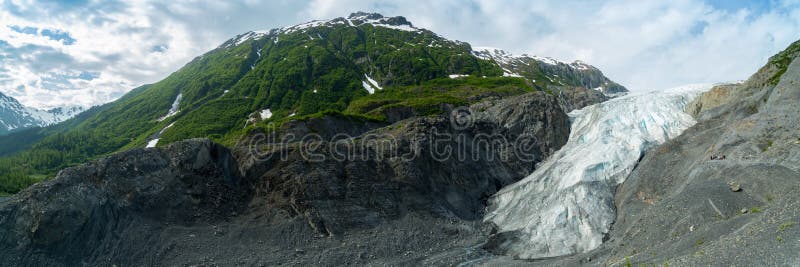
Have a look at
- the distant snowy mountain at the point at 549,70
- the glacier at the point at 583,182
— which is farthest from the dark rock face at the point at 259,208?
the distant snowy mountain at the point at 549,70

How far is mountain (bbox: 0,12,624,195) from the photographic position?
101312 millimetres

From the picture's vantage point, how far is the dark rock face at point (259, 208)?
29266mm

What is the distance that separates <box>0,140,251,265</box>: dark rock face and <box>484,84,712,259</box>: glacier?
23922 millimetres

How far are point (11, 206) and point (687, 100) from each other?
76.0 metres

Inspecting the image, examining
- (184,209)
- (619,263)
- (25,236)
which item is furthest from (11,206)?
(619,263)

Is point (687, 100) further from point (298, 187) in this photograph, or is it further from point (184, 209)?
point (184, 209)

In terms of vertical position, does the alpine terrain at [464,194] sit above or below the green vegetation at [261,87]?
below

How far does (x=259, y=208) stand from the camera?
118ft

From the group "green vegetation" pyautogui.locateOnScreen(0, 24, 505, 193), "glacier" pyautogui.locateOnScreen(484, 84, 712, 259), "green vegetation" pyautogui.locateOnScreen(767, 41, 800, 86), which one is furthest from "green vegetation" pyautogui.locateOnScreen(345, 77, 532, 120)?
"green vegetation" pyautogui.locateOnScreen(767, 41, 800, 86)

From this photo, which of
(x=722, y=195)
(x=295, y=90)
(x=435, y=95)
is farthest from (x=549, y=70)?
(x=722, y=195)

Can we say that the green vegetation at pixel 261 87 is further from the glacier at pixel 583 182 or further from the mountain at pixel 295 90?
the glacier at pixel 583 182

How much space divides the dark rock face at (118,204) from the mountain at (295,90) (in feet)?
125

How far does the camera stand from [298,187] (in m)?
36.6

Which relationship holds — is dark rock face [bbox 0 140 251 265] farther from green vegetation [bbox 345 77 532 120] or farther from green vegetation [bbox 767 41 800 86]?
green vegetation [bbox 767 41 800 86]
